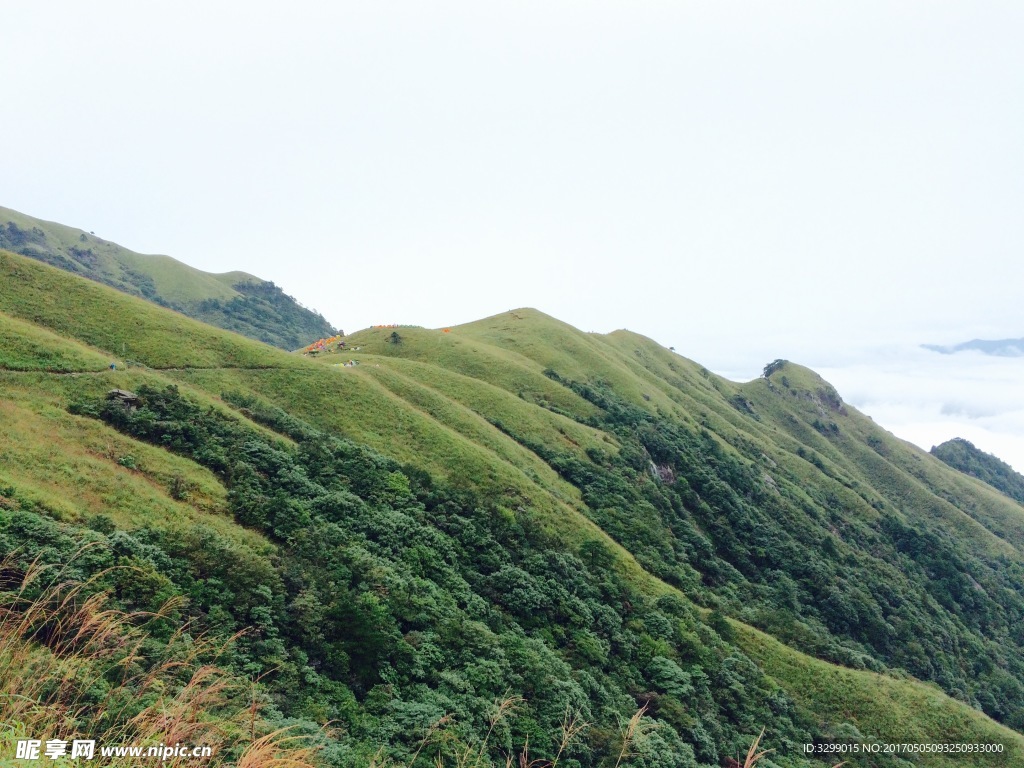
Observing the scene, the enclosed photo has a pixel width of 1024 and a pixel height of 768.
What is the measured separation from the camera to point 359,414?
63.3 m

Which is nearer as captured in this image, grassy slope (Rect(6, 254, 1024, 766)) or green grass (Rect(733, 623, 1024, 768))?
grassy slope (Rect(6, 254, 1024, 766))

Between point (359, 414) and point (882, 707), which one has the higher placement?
point (359, 414)

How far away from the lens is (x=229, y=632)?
2770cm

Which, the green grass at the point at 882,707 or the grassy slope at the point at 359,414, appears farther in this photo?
the green grass at the point at 882,707

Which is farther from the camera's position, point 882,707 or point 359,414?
point 359,414

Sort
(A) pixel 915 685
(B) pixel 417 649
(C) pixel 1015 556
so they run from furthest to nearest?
(C) pixel 1015 556 < (A) pixel 915 685 < (B) pixel 417 649

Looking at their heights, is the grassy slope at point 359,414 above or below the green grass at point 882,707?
above

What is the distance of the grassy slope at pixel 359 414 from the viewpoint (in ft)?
113

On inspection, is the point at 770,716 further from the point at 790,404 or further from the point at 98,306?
the point at 790,404

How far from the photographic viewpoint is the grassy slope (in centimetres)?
3434

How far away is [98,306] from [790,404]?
211967mm

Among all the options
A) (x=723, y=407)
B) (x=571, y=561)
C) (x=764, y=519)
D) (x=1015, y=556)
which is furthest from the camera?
(x=723, y=407)

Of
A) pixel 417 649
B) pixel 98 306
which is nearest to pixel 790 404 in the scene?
pixel 417 649

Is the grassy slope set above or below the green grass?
above
